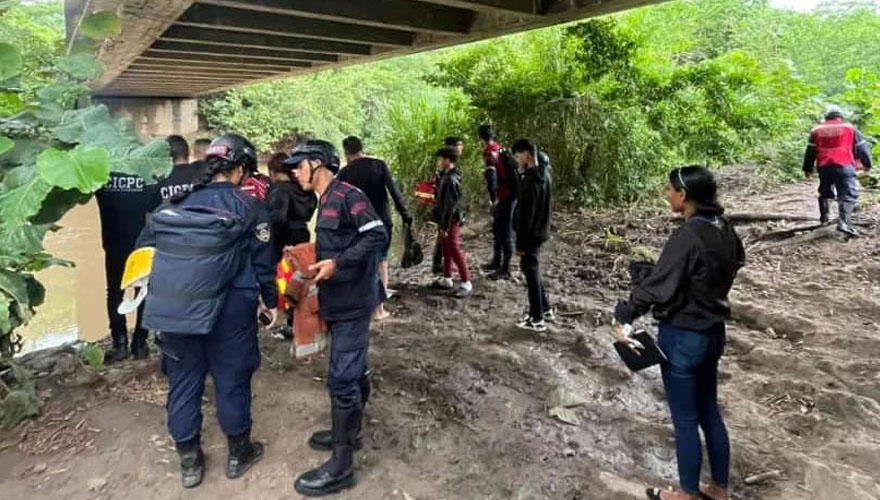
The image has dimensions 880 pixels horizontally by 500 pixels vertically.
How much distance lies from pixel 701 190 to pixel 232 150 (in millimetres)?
2166

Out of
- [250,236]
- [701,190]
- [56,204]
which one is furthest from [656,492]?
[56,204]

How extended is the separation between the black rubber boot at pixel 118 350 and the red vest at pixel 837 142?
7432 mm

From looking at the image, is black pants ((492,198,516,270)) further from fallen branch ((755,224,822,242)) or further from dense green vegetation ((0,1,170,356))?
dense green vegetation ((0,1,170,356))

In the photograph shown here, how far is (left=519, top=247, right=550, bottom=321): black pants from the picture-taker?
4.90 metres

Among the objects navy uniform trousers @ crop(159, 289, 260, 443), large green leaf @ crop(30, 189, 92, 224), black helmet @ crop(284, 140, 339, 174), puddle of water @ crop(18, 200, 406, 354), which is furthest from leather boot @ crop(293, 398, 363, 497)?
puddle of water @ crop(18, 200, 406, 354)

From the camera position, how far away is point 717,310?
2498 millimetres

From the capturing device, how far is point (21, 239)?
9.90ft

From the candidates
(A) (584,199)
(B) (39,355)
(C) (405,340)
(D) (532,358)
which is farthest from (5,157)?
(A) (584,199)

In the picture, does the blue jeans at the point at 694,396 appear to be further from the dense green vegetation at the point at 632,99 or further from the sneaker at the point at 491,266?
the dense green vegetation at the point at 632,99

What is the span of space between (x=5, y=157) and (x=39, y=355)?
1741 millimetres

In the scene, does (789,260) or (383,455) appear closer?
(383,455)

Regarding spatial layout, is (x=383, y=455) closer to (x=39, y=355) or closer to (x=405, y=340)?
(x=405, y=340)

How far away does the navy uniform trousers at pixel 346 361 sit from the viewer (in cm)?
282

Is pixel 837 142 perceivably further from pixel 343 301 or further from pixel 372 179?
pixel 343 301
